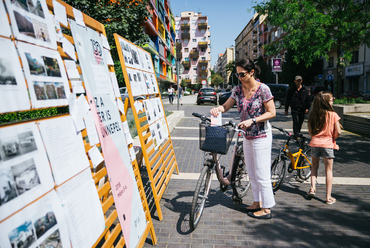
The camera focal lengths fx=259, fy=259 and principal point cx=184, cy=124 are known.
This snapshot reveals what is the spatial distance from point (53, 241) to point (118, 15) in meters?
7.38

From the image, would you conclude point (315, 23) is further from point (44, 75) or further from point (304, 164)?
point (44, 75)

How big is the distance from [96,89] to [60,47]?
52 centimetres

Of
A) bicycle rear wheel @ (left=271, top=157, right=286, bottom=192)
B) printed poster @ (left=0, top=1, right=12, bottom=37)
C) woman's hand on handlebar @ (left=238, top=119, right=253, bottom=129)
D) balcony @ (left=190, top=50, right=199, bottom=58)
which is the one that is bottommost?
bicycle rear wheel @ (left=271, top=157, right=286, bottom=192)

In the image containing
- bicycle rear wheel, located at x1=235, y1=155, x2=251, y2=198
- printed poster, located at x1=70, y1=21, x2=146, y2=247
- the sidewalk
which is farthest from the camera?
bicycle rear wheel, located at x1=235, y1=155, x2=251, y2=198

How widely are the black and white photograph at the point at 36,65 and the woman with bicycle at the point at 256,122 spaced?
201 cm

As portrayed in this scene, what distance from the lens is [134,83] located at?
3.45 m

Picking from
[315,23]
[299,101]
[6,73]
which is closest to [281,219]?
[6,73]

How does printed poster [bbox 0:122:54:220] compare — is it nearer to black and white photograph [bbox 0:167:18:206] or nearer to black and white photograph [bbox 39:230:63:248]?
black and white photograph [bbox 0:167:18:206]

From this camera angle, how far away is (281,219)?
138 inches

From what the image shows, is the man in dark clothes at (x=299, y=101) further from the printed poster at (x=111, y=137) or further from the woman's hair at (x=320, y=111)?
the printed poster at (x=111, y=137)

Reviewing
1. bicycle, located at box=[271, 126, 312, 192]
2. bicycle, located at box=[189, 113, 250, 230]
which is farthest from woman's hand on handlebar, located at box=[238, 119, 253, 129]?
bicycle, located at box=[271, 126, 312, 192]

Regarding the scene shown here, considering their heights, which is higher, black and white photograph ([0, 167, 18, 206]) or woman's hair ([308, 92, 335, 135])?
black and white photograph ([0, 167, 18, 206])

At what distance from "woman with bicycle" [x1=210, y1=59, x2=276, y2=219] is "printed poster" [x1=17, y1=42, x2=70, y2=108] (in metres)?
1.85

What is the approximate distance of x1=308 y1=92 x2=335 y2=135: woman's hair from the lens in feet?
12.9
